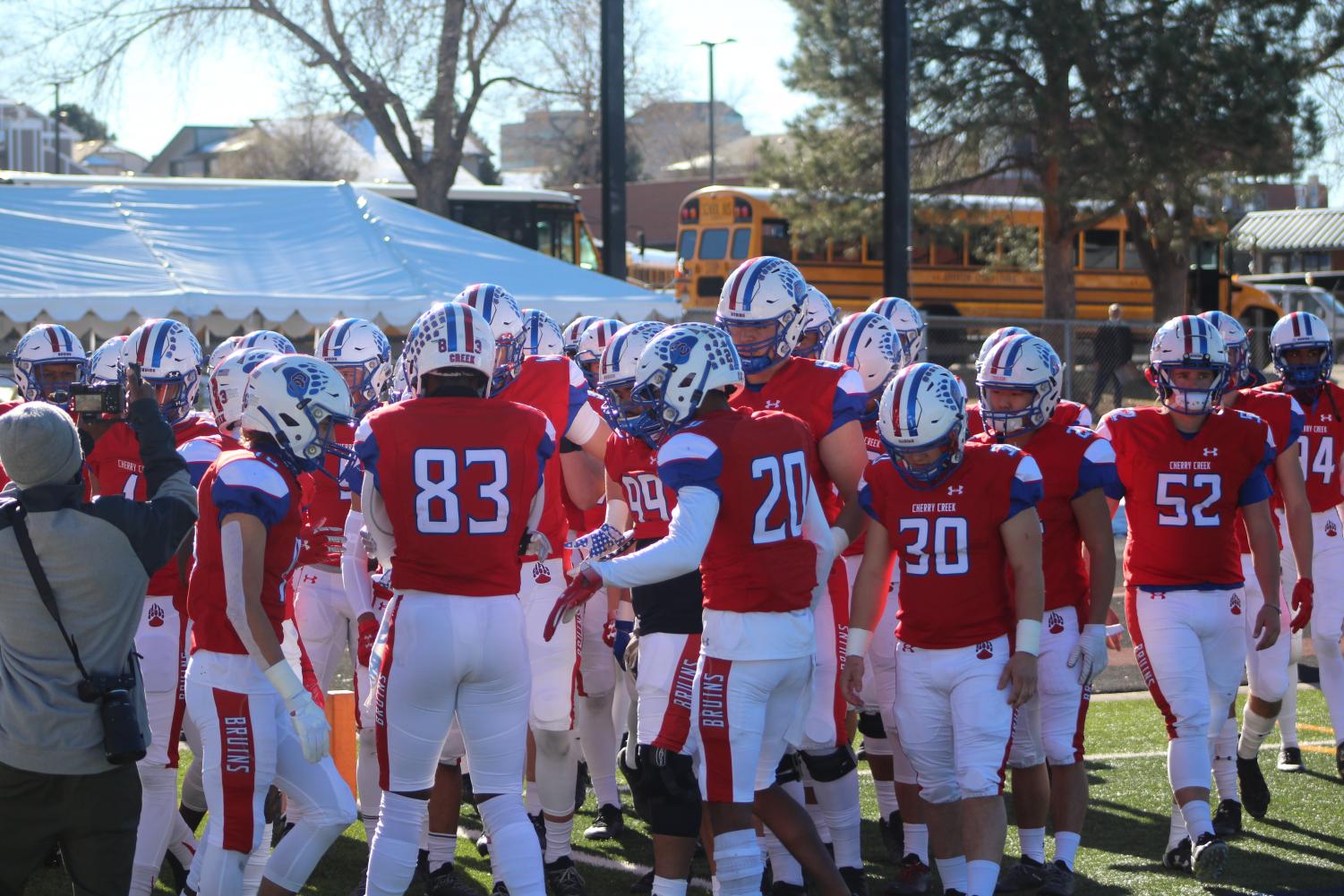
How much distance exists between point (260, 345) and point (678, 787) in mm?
2790

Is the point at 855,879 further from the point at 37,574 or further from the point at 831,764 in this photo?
→ the point at 37,574

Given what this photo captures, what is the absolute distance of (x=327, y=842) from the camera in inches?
182

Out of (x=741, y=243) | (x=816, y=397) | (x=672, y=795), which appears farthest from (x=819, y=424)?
(x=741, y=243)

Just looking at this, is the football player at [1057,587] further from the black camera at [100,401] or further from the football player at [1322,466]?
the black camera at [100,401]

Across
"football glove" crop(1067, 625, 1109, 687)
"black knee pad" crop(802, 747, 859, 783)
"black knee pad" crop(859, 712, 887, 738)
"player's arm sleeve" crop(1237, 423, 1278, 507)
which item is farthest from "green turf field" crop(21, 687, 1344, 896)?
"player's arm sleeve" crop(1237, 423, 1278, 507)

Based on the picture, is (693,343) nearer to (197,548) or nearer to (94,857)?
(197,548)

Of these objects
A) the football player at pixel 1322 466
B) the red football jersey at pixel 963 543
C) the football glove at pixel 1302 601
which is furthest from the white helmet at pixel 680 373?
the football player at pixel 1322 466

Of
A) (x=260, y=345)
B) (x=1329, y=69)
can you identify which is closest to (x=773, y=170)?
(x=1329, y=69)

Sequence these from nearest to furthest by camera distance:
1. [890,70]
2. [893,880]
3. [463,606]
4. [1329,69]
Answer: [463,606]
[893,880]
[890,70]
[1329,69]

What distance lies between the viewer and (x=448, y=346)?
473 centimetres

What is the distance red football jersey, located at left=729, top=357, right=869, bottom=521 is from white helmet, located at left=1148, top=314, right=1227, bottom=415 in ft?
4.03

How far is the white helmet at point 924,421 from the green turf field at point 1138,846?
5.85 ft

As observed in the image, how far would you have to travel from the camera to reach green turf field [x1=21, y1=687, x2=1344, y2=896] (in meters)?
5.84

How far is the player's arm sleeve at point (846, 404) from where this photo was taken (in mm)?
5516
